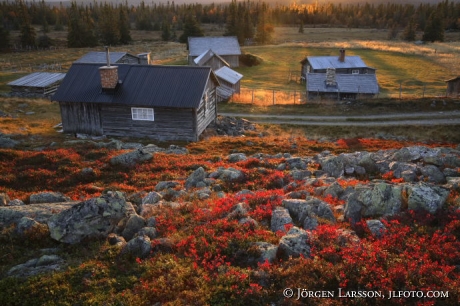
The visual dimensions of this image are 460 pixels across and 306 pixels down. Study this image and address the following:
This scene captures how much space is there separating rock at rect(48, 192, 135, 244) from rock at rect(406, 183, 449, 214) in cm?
981

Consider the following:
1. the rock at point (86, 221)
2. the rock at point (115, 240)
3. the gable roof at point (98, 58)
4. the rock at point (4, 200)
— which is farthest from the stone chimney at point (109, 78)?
the gable roof at point (98, 58)

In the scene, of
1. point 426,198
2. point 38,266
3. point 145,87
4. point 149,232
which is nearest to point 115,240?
point 149,232

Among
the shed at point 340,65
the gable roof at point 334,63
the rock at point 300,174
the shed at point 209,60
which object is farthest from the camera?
the gable roof at point 334,63

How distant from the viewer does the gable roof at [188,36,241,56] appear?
2974 inches

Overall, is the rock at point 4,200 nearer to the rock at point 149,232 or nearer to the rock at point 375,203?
the rock at point 149,232

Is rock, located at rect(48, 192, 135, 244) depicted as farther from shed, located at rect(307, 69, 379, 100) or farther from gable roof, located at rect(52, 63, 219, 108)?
shed, located at rect(307, 69, 379, 100)

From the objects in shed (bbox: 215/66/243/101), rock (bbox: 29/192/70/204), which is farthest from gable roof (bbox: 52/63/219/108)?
shed (bbox: 215/66/243/101)

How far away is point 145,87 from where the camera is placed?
30.8m

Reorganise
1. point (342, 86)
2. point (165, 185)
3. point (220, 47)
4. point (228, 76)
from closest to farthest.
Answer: point (165, 185), point (342, 86), point (228, 76), point (220, 47)

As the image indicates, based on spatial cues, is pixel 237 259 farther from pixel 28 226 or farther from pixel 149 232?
pixel 28 226

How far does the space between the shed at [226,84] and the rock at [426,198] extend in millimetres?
37389

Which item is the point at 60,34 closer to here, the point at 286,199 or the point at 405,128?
the point at 405,128

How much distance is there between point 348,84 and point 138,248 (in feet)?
147

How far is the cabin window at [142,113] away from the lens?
101ft
